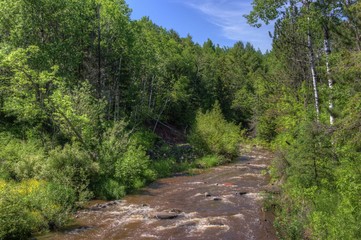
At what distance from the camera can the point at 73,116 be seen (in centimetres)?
2139

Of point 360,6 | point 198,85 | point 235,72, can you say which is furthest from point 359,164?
point 235,72

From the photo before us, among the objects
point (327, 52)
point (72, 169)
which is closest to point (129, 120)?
point (72, 169)

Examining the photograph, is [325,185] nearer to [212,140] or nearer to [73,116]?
[73,116]

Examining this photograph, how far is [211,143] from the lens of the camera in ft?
115

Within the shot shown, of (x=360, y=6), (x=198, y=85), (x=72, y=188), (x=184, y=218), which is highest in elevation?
(x=198, y=85)

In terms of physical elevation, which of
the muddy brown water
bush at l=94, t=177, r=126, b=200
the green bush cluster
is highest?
the green bush cluster

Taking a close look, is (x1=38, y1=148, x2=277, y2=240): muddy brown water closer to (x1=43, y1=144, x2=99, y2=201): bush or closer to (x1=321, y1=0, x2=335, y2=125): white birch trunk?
(x1=43, y1=144, x2=99, y2=201): bush

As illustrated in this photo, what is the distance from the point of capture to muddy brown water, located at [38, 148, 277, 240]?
43.6 feet

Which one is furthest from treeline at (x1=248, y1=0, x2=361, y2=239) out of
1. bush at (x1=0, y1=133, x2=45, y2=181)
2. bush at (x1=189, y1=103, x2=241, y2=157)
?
bush at (x1=189, y1=103, x2=241, y2=157)

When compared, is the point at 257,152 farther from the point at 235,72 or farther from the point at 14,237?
the point at 235,72

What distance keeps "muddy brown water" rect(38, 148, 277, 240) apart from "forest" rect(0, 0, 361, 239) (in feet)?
3.33

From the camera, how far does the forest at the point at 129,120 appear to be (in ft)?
38.5

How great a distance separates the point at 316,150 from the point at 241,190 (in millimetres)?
9110

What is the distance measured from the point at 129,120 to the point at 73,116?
4.95m
